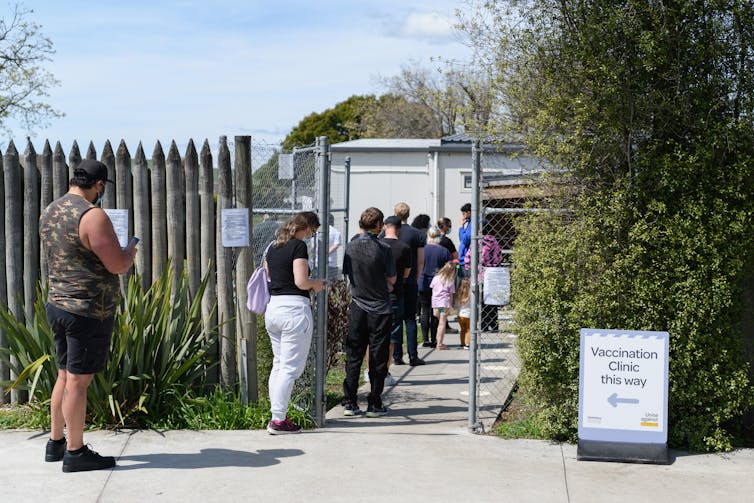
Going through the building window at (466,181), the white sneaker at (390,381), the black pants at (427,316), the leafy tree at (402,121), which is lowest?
the white sneaker at (390,381)

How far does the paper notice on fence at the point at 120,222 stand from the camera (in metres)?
7.27

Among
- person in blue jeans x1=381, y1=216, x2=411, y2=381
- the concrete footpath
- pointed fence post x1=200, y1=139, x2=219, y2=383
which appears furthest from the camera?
person in blue jeans x1=381, y1=216, x2=411, y2=381

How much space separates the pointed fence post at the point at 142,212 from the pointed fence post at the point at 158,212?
0.07 meters

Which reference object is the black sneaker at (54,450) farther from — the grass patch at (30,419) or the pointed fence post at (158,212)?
the pointed fence post at (158,212)

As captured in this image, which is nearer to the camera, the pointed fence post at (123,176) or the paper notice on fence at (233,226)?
the paper notice on fence at (233,226)

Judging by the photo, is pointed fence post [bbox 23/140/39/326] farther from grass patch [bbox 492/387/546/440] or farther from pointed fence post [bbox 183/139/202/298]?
grass patch [bbox 492/387/546/440]

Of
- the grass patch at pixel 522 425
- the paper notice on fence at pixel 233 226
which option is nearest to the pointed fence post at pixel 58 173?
the paper notice on fence at pixel 233 226

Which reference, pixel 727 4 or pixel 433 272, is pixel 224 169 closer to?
pixel 727 4

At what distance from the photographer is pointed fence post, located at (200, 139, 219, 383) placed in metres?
7.29

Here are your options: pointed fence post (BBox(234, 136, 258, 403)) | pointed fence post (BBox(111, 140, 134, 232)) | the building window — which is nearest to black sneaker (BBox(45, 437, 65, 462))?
pointed fence post (BBox(234, 136, 258, 403))

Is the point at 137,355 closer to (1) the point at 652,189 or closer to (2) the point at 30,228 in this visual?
(2) the point at 30,228

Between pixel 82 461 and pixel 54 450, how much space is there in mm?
335

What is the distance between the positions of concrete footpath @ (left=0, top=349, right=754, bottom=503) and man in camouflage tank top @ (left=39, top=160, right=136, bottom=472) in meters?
0.42

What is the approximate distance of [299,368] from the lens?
670cm
